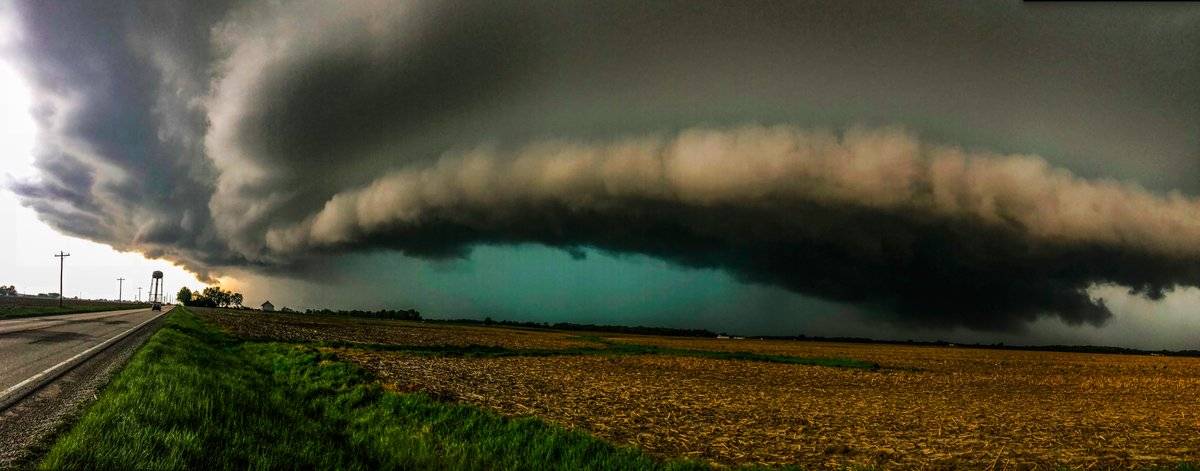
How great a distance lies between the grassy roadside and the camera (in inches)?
293

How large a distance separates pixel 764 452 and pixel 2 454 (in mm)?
11062

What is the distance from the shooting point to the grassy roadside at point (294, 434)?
7.43 meters

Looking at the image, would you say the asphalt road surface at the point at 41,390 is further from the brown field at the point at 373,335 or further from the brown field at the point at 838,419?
the brown field at the point at 373,335

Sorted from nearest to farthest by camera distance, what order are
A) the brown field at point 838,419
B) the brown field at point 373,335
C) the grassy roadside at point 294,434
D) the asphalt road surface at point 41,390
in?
the grassy roadside at point 294,434 < the asphalt road surface at point 41,390 < the brown field at point 838,419 < the brown field at point 373,335

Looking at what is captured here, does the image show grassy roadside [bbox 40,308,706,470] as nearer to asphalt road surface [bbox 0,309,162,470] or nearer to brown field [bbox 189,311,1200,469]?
asphalt road surface [bbox 0,309,162,470]

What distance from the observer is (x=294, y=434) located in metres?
9.62

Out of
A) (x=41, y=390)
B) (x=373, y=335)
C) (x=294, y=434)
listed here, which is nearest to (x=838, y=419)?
(x=294, y=434)

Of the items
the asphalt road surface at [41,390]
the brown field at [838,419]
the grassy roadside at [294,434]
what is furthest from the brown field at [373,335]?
the grassy roadside at [294,434]

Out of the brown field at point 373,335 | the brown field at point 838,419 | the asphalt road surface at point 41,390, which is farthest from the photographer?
the brown field at point 373,335

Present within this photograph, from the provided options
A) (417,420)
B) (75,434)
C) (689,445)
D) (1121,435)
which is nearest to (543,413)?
(417,420)

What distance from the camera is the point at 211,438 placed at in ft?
27.3

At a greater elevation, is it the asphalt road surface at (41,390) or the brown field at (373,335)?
the asphalt road surface at (41,390)

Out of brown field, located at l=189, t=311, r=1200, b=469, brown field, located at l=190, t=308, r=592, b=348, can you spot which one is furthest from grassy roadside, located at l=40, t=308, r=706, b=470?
brown field, located at l=190, t=308, r=592, b=348

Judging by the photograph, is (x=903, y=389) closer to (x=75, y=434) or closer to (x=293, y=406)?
(x=293, y=406)
